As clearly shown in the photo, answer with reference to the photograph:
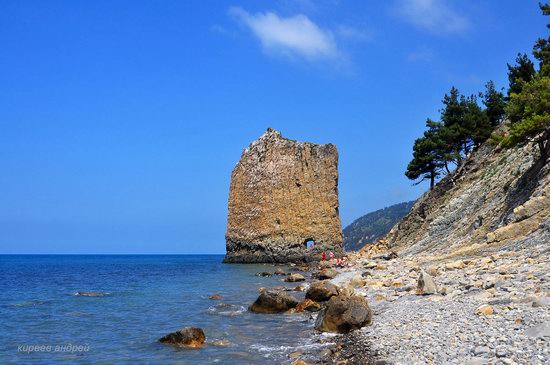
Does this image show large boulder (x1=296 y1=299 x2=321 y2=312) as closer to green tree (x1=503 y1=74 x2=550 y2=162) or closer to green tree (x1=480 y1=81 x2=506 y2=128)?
green tree (x1=503 y1=74 x2=550 y2=162)

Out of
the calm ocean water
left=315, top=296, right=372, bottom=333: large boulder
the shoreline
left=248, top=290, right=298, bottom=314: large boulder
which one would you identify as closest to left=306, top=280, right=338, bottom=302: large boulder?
left=248, top=290, right=298, bottom=314: large boulder

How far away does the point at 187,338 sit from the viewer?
15.4m

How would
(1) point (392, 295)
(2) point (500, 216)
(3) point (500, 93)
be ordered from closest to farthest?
(1) point (392, 295)
(2) point (500, 216)
(3) point (500, 93)

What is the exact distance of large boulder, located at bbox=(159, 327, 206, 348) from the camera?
602 inches

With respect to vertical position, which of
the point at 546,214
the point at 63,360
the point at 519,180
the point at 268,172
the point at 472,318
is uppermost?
the point at 268,172

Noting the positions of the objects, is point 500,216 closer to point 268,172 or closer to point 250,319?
point 250,319

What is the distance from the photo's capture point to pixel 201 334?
15.7m

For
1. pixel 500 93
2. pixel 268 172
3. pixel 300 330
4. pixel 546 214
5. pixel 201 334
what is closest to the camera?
pixel 201 334

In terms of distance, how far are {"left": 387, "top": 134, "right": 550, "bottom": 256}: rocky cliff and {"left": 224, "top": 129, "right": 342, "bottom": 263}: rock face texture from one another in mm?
22278

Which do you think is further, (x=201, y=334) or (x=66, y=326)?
(x=66, y=326)

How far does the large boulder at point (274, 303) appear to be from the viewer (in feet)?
69.9

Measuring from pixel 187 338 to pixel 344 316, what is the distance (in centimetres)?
489

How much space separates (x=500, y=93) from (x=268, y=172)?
32115 mm

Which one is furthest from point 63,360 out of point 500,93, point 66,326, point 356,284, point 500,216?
point 500,93
